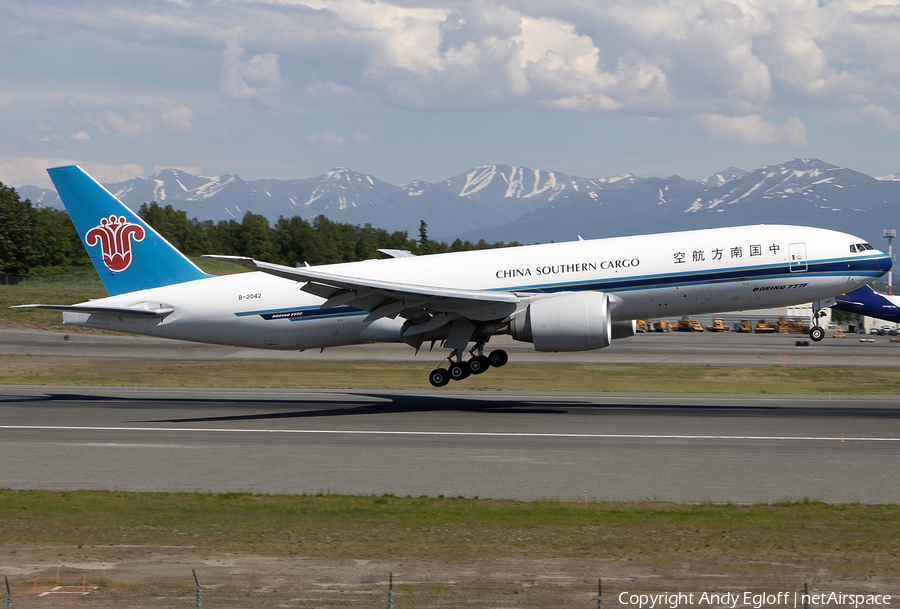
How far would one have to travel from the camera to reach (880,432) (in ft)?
85.2

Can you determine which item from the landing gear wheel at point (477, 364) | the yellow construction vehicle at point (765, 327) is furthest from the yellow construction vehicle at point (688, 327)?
the landing gear wheel at point (477, 364)

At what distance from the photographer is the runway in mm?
19250

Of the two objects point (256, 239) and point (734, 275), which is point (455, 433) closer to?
point (734, 275)

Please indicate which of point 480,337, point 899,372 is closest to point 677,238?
point 480,337

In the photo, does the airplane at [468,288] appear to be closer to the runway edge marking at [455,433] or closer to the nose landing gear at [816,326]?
the nose landing gear at [816,326]

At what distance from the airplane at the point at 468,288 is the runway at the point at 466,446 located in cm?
292

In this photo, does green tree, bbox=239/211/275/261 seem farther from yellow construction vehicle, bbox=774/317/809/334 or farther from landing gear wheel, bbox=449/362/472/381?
landing gear wheel, bbox=449/362/472/381

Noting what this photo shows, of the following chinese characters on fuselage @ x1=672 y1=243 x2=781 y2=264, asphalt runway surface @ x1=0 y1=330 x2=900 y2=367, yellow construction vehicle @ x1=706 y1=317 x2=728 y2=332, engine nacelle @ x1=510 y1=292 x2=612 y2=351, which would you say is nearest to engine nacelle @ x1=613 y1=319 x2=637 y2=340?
engine nacelle @ x1=510 y1=292 x2=612 y2=351

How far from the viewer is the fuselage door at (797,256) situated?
30109 mm

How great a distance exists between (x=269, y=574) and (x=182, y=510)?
5.01 metres

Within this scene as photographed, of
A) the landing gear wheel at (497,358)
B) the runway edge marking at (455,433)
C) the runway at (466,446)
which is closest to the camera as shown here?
the runway at (466,446)

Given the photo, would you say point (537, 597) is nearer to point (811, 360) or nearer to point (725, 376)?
point (725, 376)

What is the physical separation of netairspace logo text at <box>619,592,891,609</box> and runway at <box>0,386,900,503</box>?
21.6 ft

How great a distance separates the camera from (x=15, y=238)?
127 m
